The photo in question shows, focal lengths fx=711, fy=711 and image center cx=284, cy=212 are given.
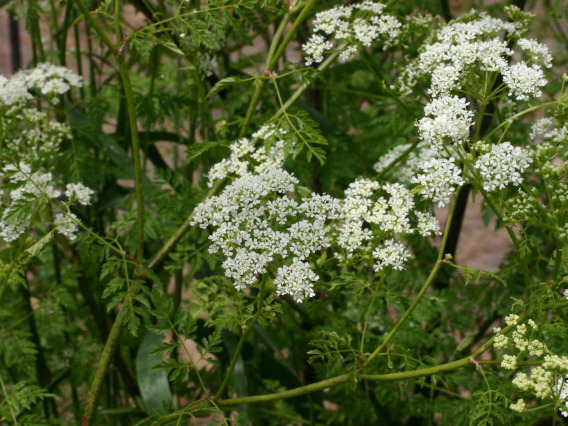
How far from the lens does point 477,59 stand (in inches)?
84.2

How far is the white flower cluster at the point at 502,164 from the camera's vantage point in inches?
69.0

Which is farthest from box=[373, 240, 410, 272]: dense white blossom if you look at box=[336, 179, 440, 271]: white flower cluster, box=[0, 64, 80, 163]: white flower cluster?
box=[0, 64, 80, 163]: white flower cluster

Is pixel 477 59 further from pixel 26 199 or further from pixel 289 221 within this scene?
pixel 26 199

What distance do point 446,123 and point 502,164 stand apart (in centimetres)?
18

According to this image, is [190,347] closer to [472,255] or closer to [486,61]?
[472,255]

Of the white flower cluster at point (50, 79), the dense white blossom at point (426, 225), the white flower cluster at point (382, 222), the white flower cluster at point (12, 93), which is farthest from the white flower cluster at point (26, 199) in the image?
the dense white blossom at point (426, 225)

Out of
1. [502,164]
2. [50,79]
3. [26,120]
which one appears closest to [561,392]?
[502,164]

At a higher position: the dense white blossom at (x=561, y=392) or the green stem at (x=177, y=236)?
the green stem at (x=177, y=236)

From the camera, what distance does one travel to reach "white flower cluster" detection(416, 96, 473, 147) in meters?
1.82

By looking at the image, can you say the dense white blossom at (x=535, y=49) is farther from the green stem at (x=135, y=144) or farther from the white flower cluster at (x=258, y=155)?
the green stem at (x=135, y=144)

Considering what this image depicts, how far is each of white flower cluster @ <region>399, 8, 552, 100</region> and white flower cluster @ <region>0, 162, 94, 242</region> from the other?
1148 millimetres

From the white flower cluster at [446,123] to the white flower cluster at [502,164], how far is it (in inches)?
3.7

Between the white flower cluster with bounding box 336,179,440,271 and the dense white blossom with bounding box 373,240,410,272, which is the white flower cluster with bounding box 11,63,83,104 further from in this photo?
the dense white blossom with bounding box 373,240,410,272

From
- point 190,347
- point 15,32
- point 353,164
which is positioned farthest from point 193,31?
point 190,347
